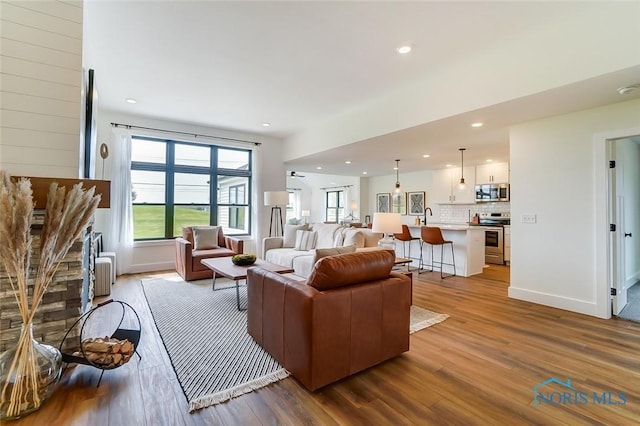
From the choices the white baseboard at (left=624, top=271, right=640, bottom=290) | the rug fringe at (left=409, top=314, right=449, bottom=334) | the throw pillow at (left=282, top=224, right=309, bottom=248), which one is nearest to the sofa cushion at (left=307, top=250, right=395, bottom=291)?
the rug fringe at (left=409, top=314, right=449, bottom=334)

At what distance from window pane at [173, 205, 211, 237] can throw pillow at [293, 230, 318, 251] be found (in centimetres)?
235

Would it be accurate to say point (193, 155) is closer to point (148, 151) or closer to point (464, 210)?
point (148, 151)

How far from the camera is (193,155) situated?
19.9 feet

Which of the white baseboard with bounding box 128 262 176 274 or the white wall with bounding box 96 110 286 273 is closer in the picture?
the white wall with bounding box 96 110 286 273

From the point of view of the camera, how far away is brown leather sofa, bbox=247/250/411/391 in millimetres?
1845

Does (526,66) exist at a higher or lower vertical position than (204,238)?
higher

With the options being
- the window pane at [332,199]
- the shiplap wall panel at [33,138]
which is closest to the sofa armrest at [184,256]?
the shiplap wall panel at [33,138]

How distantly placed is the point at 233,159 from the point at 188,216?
1.63m

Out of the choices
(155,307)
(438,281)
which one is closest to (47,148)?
(155,307)

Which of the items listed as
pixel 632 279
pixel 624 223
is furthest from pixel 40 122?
pixel 632 279

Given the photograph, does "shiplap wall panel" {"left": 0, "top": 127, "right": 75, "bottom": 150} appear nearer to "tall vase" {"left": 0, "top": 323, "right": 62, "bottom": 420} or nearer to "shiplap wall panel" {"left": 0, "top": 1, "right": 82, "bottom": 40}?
"shiplap wall panel" {"left": 0, "top": 1, "right": 82, "bottom": 40}

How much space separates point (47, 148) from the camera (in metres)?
2.16

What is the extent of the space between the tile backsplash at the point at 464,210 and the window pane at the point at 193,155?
21.3ft

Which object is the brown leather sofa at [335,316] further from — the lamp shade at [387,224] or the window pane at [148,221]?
the window pane at [148,221]
